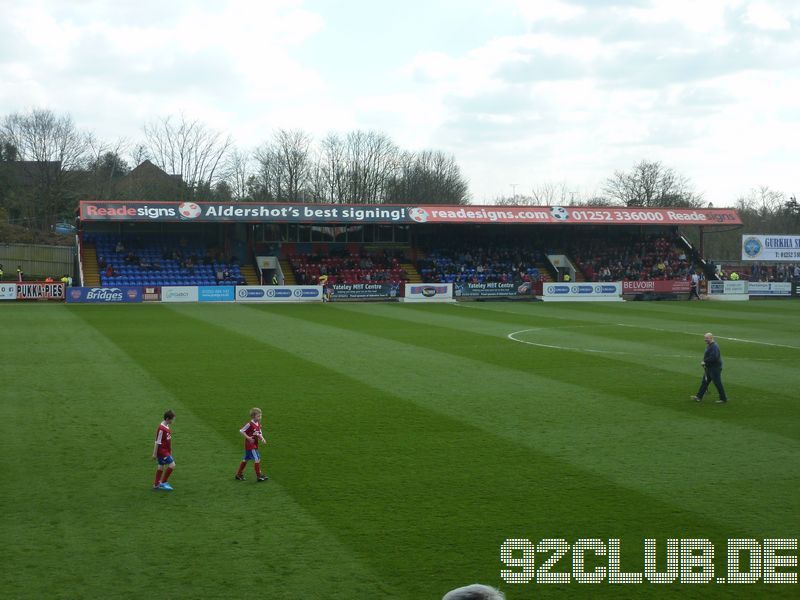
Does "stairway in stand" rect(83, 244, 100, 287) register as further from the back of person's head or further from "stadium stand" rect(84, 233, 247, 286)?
the back of person's head

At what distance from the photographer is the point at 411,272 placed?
59156 mm

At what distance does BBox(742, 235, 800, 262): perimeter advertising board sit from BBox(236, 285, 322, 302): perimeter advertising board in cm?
3497

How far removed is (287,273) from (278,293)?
5838mm

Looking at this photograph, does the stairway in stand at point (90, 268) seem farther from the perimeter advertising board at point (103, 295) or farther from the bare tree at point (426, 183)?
the bare tree at point (426, 183)

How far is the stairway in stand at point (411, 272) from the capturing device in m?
58.0

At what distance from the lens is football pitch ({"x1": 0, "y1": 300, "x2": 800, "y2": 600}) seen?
887 cm

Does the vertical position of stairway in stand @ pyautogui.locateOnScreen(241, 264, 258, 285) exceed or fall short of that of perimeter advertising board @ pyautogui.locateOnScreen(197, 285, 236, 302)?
it exceeds it

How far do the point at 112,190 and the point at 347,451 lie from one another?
84612 mm

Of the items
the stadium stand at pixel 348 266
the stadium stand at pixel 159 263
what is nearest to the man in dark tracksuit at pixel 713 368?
the stadium stand at pixel 348 266

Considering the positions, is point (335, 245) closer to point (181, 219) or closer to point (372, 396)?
point (181, 219)

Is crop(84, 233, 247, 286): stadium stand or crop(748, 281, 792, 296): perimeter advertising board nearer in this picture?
crop(84, 233, 247, 286): stadium stand

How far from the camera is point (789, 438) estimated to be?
49.3 feet

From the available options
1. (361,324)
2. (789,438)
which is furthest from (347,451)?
(361,324)

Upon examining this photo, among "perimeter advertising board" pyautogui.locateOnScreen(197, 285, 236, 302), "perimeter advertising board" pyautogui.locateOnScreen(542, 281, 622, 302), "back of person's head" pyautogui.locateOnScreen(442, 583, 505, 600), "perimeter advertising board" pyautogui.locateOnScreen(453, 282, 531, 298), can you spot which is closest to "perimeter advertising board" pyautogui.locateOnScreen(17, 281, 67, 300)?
"perimeter advertising board" pyautogui.locateOnScreen(197, 285, 236, 302)
